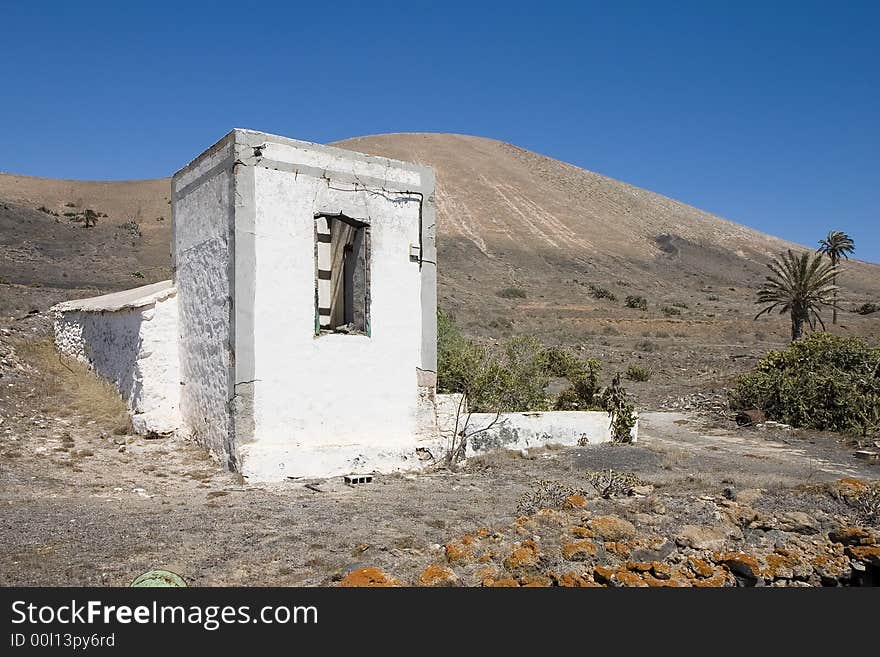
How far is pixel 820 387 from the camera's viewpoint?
47.1 ft

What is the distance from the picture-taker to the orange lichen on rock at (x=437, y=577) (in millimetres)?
4547

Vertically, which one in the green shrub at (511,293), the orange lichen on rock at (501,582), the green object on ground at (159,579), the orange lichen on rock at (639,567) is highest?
the green shrub at (511,293)

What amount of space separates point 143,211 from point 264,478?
58.5 meters

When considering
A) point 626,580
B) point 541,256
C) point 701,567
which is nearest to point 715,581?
point 701,567

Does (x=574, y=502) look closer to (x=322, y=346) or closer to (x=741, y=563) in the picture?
(x=741, y=563)

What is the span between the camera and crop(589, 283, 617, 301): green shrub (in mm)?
44750

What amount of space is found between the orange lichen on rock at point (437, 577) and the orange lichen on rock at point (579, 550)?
96 cm

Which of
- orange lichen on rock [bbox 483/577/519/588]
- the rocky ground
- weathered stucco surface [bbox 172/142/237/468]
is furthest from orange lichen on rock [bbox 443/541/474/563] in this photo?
weathered stucco surface [bbox 172/142/237/468]

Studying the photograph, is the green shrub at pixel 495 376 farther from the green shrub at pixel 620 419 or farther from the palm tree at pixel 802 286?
the palm tree at pixel 802 286

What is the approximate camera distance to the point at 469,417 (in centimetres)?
1029

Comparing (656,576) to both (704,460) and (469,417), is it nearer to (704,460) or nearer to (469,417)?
(469,417)

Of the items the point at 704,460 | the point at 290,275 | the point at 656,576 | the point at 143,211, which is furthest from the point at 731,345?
the point at 143,211

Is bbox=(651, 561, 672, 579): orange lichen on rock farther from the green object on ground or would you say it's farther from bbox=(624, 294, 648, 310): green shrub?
bbox=(624, 294, 648, 310): green shrub

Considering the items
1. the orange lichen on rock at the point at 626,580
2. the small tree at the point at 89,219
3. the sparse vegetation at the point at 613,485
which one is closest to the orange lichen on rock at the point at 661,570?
the orange lichen on rock at the point at 626,580
